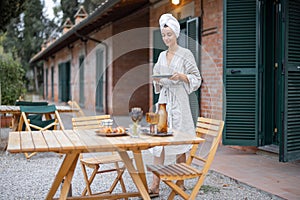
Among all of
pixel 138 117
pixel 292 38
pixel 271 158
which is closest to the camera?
pixel 138 117

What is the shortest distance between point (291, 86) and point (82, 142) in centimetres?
265

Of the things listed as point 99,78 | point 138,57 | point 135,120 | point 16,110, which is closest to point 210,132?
point 135,120

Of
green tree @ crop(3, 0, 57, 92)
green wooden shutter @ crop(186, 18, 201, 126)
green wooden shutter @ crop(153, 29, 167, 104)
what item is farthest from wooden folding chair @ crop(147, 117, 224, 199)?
green tree @ crop(3, 0, 57, 92)

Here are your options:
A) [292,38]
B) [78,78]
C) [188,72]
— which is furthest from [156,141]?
[78,78]

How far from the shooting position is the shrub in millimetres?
10320

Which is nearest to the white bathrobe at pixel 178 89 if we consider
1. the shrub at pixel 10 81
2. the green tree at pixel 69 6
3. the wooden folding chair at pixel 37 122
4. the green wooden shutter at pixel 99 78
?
the wooden folding chair at pixel 37 122

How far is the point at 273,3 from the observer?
5.35 meters

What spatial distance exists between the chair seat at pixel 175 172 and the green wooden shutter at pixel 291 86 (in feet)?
5.68

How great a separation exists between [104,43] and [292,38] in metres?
7.56

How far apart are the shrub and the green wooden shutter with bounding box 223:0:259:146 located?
6.67 meters

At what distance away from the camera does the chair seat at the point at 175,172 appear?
2.71m

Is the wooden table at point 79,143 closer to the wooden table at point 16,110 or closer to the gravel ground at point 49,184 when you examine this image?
Result: the gravel ground at point 49,184

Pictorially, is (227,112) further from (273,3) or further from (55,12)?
(55,12)

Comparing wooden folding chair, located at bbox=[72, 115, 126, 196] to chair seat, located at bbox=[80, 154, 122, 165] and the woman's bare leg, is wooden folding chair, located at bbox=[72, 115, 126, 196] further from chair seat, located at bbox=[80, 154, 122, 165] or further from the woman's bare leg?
the woman's bare leg
